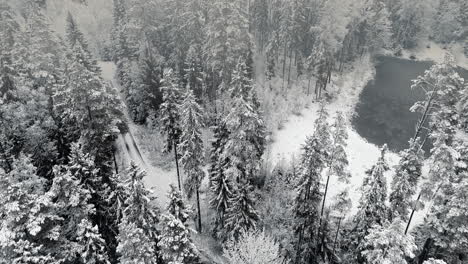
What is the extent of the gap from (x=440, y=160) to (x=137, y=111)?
40.4 m

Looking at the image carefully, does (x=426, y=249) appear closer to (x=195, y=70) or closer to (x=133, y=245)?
(x=133, y=245)

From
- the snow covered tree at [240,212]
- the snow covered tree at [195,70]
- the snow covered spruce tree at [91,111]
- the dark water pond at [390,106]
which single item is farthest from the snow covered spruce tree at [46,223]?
the dark water pond at [390,106]

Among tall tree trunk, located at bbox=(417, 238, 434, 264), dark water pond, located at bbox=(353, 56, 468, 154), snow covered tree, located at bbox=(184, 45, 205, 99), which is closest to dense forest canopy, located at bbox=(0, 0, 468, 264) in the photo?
snow covered tree, located at bbox=(184, 45, 205, 99)

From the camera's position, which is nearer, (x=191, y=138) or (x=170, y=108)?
(x=191, y=138)

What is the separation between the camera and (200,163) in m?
32.1

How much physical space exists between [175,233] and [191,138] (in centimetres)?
1041

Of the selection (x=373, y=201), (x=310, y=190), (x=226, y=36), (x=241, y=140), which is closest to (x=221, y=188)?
(x=241, y=140)

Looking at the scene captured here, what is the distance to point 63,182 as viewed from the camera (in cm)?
2170

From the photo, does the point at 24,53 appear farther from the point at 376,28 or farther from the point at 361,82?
the point at 376,28

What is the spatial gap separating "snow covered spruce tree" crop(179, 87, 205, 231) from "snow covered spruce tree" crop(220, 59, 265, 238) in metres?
2.80

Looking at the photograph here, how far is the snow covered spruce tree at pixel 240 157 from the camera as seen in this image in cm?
2733

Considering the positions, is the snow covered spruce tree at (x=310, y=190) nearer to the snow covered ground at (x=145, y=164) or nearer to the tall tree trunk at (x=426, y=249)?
the tall tree trunk at (x=426, y=249)

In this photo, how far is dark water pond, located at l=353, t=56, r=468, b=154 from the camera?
173 feet

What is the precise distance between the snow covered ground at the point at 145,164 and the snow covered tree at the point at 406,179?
24341 millimetres
